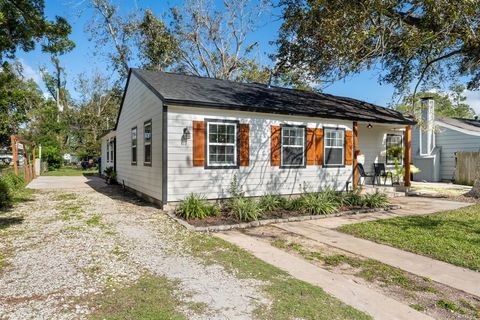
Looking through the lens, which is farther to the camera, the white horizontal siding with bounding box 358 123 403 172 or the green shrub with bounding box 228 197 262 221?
the white horizontal siding with bounding box 358 123 403 172

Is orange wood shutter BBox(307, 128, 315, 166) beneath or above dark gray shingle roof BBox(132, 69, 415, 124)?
beneath

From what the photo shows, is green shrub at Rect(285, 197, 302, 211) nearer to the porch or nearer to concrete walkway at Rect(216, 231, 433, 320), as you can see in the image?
concrete walkway at Rect(216, 231, 433, 320)

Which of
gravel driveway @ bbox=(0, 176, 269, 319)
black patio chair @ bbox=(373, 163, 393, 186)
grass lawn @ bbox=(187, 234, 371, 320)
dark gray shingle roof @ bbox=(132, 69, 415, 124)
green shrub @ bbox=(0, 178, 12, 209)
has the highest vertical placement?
dark gray shingle roof @ bbox=(132, 69, 415, 124)

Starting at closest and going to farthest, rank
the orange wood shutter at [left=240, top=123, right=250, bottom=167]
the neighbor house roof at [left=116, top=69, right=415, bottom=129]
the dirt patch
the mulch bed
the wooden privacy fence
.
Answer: the dirt patch, the mulch bed, the neighbor house roof at [left=116, top=69, right=415, bottom=129], the orange wood shutter at [left=240, top=123, right=250, bottom=167], the wooden privacy fence

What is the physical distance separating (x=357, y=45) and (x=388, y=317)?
6.37 meters

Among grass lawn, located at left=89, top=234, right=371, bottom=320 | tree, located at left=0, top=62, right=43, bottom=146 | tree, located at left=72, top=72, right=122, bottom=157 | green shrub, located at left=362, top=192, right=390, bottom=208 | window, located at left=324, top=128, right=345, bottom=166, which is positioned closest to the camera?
grass lawn, located at left=89, top=234, right=371, bottom=320

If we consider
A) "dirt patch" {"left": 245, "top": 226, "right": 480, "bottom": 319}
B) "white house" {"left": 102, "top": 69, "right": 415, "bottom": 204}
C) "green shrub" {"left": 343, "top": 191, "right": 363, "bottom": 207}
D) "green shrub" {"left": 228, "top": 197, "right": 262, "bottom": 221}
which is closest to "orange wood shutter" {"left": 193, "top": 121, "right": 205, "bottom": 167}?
"white house" {"left": 102, "top": 69, "right": 415, "bottom": 204}

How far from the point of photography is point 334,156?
1138 centimetres

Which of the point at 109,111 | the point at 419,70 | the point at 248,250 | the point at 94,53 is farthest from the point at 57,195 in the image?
the point at 109,111

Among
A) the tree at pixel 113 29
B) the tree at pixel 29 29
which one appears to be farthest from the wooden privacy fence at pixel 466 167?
the tree at pixel 113 29

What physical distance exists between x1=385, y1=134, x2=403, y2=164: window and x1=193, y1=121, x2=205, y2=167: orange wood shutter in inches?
356

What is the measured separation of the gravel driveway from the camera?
3258 mm

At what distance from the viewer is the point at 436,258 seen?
16.4ft

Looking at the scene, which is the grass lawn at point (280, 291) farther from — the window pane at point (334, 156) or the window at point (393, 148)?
the window at point (393, 148)
